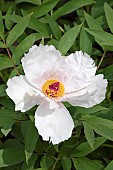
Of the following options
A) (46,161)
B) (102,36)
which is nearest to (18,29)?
(102,36)

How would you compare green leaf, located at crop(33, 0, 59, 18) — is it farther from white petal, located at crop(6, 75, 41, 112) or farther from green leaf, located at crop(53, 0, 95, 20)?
white petal, located at crop(6, 75, 41, 112)

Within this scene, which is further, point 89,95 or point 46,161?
point 46,161

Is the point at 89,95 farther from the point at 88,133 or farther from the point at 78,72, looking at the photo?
the point at 88,133

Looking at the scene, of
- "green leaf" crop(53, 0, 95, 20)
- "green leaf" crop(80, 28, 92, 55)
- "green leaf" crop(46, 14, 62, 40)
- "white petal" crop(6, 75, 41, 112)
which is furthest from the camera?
"green leaf" crop(53, 0, 95, 20)

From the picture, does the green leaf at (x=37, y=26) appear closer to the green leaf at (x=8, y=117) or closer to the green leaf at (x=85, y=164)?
the green leaf at (x=8, y=117)

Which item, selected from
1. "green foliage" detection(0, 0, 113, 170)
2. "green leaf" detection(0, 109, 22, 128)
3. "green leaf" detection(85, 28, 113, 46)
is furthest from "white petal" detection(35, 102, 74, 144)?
"green leaf" detection(85, 28, 113, 46)

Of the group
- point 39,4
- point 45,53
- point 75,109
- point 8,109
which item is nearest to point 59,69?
Answer: point 45,53
